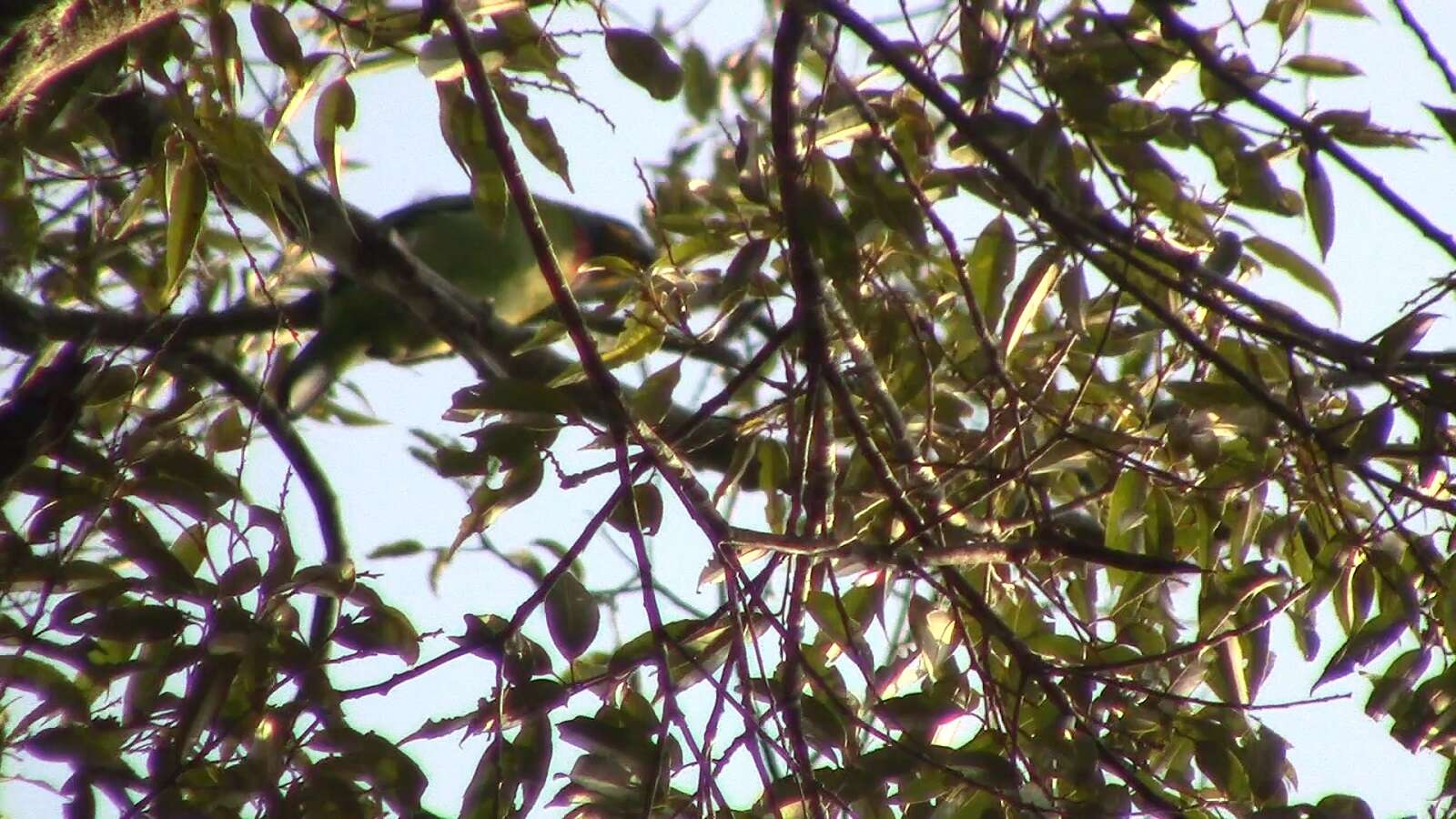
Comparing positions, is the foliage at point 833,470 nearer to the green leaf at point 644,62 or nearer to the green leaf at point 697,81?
the green leaf at point 644,62

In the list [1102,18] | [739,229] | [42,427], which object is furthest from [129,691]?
[1102,18]

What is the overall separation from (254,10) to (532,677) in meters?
0.73

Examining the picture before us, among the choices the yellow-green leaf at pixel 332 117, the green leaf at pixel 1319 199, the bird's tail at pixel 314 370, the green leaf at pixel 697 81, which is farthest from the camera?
the bird's tail at pixel 314 370

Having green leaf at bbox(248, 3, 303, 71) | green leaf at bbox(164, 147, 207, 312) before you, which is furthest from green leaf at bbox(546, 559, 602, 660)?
green leaf at bbox(248, 3, 303, 71)

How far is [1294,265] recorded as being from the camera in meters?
1.40

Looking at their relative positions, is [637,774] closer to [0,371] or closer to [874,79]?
[874,79]

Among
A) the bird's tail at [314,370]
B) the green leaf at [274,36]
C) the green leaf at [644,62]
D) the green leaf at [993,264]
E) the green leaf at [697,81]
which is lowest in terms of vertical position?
the green leaf at [993,264]

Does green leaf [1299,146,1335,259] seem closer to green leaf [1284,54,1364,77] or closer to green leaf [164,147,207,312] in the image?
green leaf [1284,54,1364,77]

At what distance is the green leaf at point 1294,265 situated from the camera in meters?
1.40

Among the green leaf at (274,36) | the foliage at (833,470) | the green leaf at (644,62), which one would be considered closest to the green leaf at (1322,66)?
Answer: the foliage at (833,470)

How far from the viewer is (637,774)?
129cm

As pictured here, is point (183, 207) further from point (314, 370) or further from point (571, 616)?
point (314, 370)

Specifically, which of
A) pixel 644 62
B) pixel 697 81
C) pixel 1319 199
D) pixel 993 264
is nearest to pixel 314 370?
pixel 697 81

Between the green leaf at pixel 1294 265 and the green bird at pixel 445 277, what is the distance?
168cm
